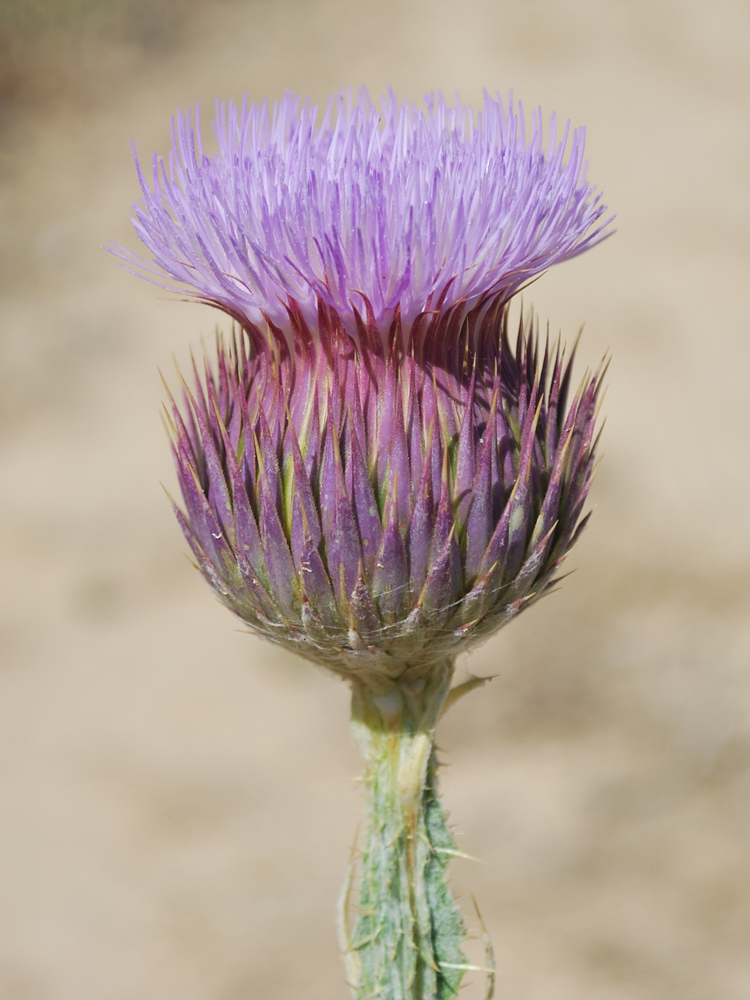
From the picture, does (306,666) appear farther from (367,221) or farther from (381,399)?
(367,221)

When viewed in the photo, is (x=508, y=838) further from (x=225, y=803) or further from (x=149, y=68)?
(x=149, y=68)

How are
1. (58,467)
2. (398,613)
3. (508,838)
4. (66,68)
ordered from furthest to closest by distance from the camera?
(66,68), (58,467), (508,838), (398,613)

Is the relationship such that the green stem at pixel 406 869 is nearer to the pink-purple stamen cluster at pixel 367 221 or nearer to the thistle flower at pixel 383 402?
the thistle flower at pixel 383 402

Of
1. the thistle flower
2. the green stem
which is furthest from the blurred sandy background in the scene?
the thistle flower

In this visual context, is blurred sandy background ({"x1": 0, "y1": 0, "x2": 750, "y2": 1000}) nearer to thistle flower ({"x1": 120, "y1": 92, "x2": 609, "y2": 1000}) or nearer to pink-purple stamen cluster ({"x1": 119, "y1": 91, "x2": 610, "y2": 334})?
thistle flower ({"x1": 120, "y1": 92, "x2": 609, "y2": 1000})

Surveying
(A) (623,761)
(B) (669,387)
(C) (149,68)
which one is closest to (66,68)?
(C) (149,68)

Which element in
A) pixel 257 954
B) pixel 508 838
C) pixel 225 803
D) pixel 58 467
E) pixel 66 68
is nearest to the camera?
pixel 257 954

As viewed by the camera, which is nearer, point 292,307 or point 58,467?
point 292,307

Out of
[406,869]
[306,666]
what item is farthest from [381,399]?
[306,666]
